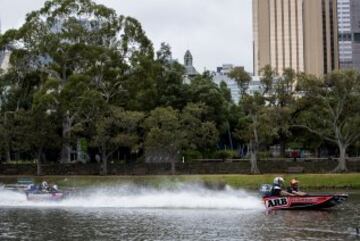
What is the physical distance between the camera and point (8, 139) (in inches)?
3671

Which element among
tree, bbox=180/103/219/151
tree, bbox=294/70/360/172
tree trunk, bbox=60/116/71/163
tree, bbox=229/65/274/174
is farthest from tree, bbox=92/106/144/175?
tree, bbox=294/70/360/172

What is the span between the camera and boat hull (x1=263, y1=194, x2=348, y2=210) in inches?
1938

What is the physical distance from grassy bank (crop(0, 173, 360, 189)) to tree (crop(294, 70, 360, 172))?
8725mm

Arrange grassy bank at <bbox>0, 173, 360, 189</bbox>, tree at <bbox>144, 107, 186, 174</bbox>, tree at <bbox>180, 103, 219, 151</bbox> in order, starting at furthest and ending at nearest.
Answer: tree at <bbox>180, 103, 219, 151</bbox>
tree at <bbox>144, 107, 186, 174</bbox>
grassy bank at <bbox>0, 173, 360, 189</bbox>

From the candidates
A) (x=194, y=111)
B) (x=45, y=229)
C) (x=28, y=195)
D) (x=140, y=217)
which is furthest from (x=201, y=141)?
(x=45, y=229)

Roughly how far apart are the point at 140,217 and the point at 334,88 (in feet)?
157

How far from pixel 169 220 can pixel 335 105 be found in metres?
50.4

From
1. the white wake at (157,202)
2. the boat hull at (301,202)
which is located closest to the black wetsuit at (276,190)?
the boat hull at (301,202)

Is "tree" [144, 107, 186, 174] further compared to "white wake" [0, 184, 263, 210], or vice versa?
"tree" [144, 107, 186, 174]

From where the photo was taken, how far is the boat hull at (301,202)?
161 ft

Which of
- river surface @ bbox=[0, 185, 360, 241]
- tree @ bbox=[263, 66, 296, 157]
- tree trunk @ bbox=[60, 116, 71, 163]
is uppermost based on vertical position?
tree @ bbox=[263, 66, 296, 157]

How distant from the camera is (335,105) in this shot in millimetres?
88188

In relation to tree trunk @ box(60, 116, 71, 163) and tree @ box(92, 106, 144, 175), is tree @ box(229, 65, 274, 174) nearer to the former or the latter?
tree @ box(92, 106, 144, 175)

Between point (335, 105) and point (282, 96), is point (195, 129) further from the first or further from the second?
point (335, 105)
